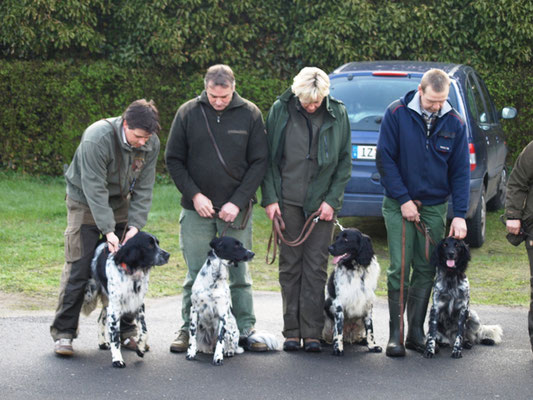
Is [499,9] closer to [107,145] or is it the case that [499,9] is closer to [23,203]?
[23,203]

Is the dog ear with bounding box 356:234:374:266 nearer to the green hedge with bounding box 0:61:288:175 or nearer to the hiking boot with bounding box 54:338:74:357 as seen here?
the hiking boot with bounding box 54:338:74:357

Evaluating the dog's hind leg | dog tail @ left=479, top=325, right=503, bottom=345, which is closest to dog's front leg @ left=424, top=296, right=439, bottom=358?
dog tail @ left=479, top=325, right=503, bottom=345

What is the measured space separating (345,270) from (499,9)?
8756mm

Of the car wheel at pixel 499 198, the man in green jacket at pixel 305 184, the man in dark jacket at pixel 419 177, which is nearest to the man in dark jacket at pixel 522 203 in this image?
the man in dark jacket at pixel 419 177

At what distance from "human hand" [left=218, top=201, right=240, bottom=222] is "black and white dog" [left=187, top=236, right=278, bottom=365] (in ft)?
0.59

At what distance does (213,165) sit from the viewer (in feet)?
19.8

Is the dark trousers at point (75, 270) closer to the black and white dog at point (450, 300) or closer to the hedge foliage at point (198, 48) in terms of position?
the black and white dog at point (450, 300)

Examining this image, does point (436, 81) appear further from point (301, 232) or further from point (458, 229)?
point (301, 232)

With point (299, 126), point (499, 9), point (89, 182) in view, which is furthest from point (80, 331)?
point (499, 9)

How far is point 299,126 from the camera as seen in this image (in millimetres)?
6086

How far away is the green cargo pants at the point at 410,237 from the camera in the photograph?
243 inches

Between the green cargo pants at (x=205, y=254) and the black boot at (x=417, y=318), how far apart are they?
1237 mm

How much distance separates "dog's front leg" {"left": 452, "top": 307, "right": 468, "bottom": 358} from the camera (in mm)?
6062

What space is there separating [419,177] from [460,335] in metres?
1.21
